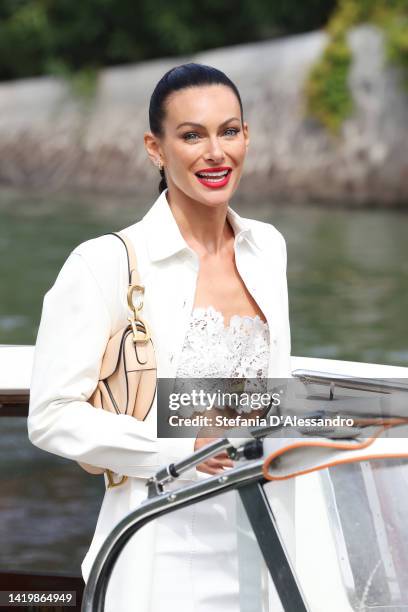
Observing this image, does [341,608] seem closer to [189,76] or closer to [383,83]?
[189,76]

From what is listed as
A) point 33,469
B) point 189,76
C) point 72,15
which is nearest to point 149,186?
point 72,15

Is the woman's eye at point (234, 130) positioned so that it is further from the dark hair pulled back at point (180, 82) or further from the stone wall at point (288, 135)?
the stone wall at point (288, 135)

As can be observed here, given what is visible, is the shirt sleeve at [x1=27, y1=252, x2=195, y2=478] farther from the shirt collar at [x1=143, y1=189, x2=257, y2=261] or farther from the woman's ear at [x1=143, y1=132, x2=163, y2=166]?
the woman's ear at [x1=143, y1=132, x2=163, y2=166]

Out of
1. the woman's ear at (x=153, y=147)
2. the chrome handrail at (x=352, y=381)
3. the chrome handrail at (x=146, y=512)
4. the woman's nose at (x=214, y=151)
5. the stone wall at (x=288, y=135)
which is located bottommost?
the chrome handrail at (x=146, y=512)

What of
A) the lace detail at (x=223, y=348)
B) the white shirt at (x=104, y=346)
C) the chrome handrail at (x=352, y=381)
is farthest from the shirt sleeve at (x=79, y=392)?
the chrome handrail at (x=352, y=381)

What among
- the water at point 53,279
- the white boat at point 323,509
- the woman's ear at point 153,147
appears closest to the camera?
the white boat at point 323,509

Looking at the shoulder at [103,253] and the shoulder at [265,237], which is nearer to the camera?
the shoulder at [103,253]

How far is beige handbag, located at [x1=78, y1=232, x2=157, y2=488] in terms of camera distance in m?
1.78

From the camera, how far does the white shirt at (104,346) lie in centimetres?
174

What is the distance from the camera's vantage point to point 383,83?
58.9 feet

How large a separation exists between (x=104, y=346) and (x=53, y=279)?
11399 millimetres

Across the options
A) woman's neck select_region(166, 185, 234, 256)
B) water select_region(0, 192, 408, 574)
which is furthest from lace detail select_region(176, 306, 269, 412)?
water select_region(0, 192, 408, 574)

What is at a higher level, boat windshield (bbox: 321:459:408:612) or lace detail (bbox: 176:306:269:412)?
lace detail (bbox: 176:306:269:412)

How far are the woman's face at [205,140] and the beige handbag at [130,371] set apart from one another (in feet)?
0.67
